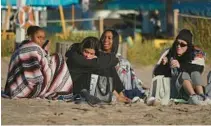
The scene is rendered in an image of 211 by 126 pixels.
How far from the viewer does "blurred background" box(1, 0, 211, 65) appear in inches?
612

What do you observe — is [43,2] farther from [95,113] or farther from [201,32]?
[95,113]

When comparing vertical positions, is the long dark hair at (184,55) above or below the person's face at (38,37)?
below

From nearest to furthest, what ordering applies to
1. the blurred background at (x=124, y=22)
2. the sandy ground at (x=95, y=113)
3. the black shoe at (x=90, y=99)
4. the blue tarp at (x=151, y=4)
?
the sandy ground at (x=95, y=113) → the black shoe at (x=90, y=99) → the blurred background at (x=124, y=22) → the blue tarp at (x=151, y=4)

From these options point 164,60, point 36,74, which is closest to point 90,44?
point 36,74

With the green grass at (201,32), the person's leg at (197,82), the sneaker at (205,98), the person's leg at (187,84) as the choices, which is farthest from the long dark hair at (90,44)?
the green grass at (201,32)

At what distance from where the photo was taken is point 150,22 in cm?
3200

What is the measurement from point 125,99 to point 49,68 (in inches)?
41.6

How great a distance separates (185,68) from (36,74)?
1898 millimetres

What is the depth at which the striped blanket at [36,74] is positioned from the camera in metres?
8.25

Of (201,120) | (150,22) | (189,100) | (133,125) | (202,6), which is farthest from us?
(150,22)

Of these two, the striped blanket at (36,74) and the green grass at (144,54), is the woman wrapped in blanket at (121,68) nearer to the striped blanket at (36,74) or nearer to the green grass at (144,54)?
the striped blanket at (36,74)

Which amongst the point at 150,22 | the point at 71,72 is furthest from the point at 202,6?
the point at 71,72

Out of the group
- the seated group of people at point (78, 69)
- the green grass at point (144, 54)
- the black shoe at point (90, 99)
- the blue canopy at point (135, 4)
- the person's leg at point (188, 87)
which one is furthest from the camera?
the blue canopy at point (135, 4)

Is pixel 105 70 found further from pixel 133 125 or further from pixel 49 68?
pixel 133 125
